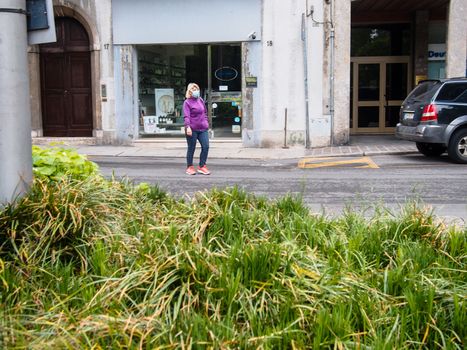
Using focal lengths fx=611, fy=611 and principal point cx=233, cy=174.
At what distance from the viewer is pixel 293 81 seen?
17.9 meters

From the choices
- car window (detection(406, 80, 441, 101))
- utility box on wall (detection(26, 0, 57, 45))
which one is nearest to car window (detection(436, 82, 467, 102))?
A: car window (detection(406, 80, 441, 101))

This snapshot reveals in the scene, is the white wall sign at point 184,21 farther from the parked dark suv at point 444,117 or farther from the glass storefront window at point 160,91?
the parked dark suv at point 444,117

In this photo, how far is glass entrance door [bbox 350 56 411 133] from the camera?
21.8 meters

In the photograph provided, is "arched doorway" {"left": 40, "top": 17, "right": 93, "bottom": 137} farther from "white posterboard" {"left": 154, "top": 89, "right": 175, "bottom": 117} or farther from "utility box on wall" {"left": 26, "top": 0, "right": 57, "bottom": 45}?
"utility box on wall" {"left": 26, "top": 0, "right": 57, "bottom": 45}

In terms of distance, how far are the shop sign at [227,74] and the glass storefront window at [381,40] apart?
18.3ft

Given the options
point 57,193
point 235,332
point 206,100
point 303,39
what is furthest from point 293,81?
point 235,332

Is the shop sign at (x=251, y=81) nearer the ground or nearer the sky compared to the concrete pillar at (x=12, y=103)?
nearer the sky

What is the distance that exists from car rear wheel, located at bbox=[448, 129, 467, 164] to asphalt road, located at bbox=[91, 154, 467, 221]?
9.2 inches

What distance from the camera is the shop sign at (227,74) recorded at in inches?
727

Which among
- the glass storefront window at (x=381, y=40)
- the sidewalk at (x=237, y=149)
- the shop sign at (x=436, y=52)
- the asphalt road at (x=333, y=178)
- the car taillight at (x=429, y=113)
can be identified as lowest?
the asphalt road at (x=333, y=178)

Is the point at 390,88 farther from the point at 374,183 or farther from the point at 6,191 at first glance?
the point at 6,191

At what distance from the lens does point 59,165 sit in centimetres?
554

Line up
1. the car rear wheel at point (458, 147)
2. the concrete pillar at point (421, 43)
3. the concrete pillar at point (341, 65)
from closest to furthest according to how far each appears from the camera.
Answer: the car rear wheel at point (458, 147) < the concrete pillar at point (341, 65) < the concrete pillar at point (421, 43)

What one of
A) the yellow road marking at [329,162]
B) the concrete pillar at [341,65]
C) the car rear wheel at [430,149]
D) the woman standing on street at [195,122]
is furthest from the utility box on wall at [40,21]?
the concrete pillar at [341,65]
